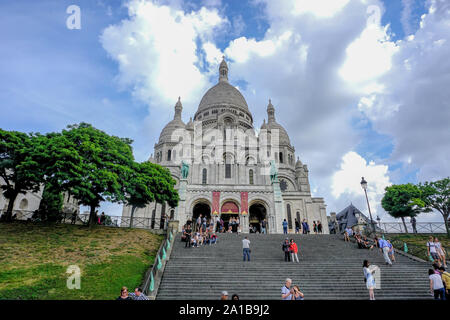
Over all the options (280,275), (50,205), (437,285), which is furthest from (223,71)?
(437,285)

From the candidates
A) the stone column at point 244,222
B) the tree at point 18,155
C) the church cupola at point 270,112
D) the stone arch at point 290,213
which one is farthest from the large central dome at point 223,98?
the tree at point 18,155

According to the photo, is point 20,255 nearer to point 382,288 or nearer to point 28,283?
point 28,283

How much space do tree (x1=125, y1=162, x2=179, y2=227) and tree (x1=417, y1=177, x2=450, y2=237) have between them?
81.5ft

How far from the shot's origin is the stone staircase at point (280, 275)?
34.4ft

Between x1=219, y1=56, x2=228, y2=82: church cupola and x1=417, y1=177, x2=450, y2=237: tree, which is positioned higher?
x1=219, y1=56, x2=228, y2=82: church cupola

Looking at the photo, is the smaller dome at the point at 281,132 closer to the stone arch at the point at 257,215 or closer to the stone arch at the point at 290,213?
the stone arch at the point at 290,213

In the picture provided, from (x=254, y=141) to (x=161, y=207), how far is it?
17.2 meters

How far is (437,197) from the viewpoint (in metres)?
27.3

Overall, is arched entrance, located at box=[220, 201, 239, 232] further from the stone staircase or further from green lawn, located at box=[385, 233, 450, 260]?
green lawn, located at box=[385, 233, 450, 260]

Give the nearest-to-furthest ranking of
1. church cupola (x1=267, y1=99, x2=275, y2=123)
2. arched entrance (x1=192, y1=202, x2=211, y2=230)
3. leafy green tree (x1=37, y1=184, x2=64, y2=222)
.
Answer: leafy green tree (x1=37, y1=184, x2=64, y2=222) → arched entrance (x1=192, y1=202, x2=211, y2=230) → church cupola (x1=267, y1=99, x2=275, y2=123)

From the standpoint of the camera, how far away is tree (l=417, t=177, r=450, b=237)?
26.6m

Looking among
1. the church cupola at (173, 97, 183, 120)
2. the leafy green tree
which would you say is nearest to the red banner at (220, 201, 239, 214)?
the leafy green tree
